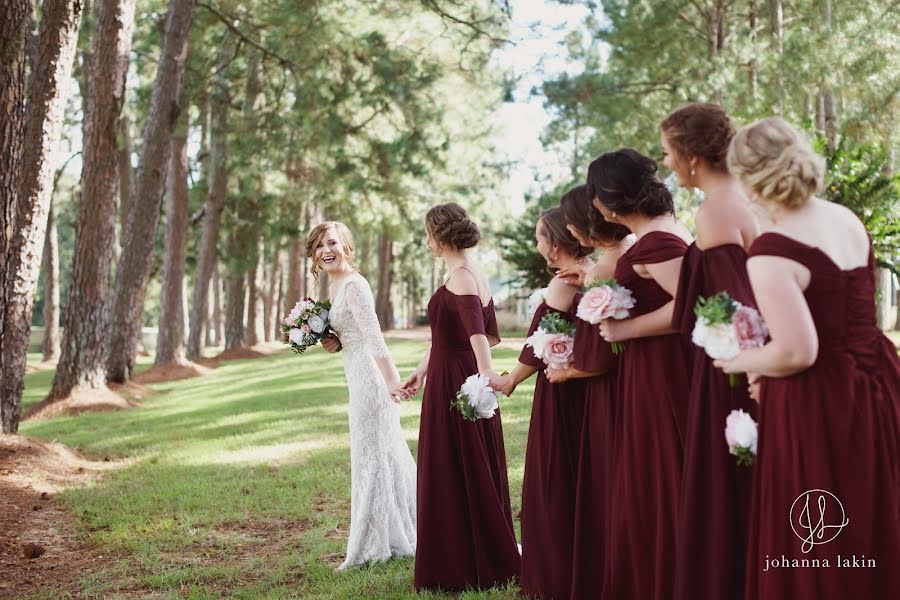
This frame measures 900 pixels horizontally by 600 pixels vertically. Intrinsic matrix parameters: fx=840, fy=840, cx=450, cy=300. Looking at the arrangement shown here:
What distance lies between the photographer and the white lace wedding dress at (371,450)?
18.5ft

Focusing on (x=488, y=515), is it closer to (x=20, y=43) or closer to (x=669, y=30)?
(x=20, y=43)

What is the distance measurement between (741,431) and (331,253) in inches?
137

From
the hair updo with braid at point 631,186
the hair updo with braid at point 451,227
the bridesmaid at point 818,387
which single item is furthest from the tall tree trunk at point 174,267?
the bridesmaid at point 818,387

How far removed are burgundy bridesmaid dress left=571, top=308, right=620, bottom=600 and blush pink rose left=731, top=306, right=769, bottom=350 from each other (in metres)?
1.03

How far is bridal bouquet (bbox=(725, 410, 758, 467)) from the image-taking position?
10.0 ft

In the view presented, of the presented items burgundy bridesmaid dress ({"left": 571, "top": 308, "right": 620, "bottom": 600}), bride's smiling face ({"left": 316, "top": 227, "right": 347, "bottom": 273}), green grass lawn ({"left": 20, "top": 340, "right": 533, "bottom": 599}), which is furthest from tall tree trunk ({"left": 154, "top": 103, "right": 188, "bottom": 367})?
burgundy bridesmaid dress ({"left": 571, "top": 308, "right": 620, "bottom": 600})

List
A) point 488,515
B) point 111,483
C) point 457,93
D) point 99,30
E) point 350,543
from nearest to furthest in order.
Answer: point 488,515 → point 350,543 → point 111,483 → point 99,30 → point 457,93

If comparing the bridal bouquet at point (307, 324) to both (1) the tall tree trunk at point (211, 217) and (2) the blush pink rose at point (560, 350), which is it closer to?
(2) the blush pink rose at point (560, 350)

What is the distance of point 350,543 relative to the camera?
565cm

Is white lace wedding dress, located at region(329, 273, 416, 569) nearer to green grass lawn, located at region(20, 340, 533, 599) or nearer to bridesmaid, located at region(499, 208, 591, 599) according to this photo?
green grass lawn, located at region(20, 340, 533, 599)

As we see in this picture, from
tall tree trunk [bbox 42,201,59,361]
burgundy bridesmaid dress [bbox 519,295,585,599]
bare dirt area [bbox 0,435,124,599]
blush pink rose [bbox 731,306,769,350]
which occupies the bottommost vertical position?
bare dirt area [bbox 0,435,124,599]

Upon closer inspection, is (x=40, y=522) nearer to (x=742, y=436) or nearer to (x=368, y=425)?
(x=368, y=425)

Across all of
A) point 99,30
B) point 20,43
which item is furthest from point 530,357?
point 99,30

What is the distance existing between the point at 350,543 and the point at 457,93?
2556cm
